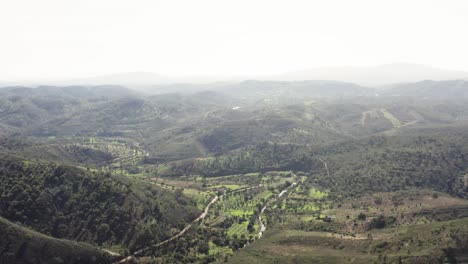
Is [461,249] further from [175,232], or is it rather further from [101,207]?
[101,207]

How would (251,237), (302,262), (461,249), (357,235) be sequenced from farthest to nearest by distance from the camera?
(251,237)
(357,235)
(302,262)
(461,249)

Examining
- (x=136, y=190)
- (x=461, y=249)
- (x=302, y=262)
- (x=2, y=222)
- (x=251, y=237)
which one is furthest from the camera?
(x=136, y=190)

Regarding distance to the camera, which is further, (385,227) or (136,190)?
(136,190)

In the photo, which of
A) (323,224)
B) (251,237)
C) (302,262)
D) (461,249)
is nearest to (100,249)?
(251,237)

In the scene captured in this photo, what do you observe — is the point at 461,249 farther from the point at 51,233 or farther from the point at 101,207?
the point at 51,233

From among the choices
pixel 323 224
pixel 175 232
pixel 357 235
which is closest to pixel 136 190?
pixel 175 232

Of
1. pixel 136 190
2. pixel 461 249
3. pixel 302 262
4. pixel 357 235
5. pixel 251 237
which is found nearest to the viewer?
pixel 461 249

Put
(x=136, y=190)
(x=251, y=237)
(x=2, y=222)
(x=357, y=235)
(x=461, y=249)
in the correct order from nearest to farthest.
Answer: (x=461, y=249), (x=2, y=222), (x=357, y=235), (x=251, y=237), (x=136, y=190)

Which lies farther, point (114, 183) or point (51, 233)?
point (114, 183)

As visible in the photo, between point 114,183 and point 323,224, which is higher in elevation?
point 114,183
